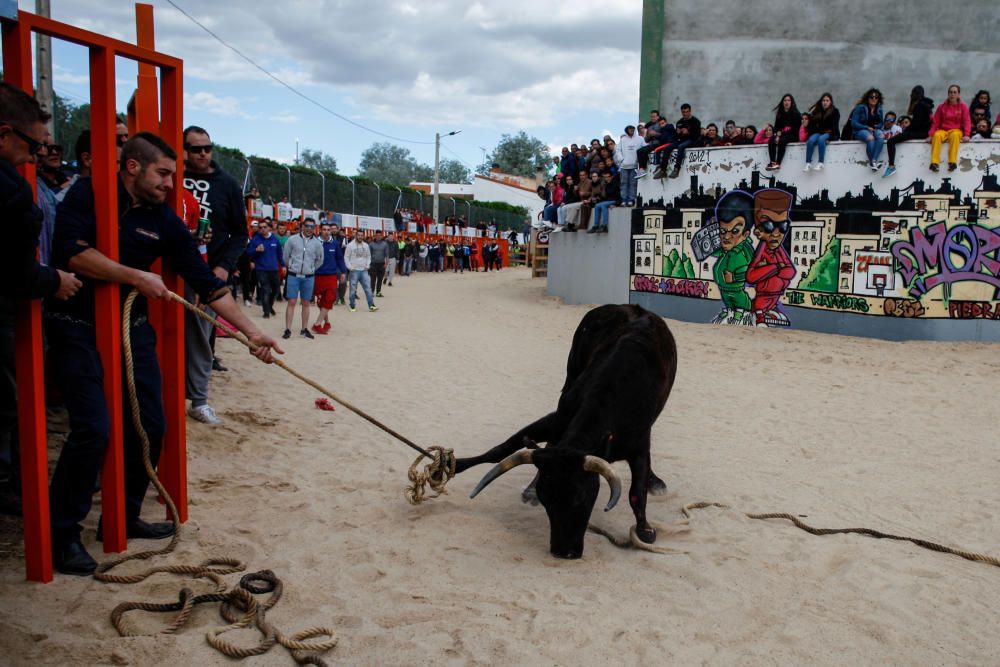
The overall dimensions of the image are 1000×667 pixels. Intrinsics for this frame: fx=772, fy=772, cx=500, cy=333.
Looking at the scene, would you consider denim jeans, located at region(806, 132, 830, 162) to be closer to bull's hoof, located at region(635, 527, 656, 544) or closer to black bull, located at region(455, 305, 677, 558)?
black bull, located at region(455, 305, 677, 558)

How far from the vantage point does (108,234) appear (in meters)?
3.68

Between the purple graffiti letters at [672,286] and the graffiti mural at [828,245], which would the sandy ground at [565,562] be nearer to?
the graffiti mural at [828,245]

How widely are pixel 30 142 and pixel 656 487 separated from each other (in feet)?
14.1

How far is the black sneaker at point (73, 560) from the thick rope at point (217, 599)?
0.06m

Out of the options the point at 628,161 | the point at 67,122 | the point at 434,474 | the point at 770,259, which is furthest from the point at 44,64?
the point at 770,259

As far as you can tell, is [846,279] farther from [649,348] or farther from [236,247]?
[236,247]

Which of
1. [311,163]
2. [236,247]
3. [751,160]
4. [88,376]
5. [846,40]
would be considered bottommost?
[88,376]

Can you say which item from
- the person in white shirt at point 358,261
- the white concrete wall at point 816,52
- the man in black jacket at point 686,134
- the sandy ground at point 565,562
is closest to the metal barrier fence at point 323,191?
the person in white shirt at point 358,261

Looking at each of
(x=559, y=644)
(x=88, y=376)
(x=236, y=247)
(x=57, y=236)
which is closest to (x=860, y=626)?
(x=559, y=644)

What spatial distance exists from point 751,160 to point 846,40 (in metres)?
10.3

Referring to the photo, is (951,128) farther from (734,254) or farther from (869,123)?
(734,254)

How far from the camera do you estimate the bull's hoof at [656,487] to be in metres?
5.52

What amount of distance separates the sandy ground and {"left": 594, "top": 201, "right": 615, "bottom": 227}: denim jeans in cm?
995

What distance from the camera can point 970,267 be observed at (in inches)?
537
